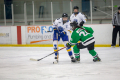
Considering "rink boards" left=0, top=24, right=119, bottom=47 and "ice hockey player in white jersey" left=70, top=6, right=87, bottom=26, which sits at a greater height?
"ice hockey player in white jersey" left=70, top=6, right=87, bottom=26

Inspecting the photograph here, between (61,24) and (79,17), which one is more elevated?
(79,17)

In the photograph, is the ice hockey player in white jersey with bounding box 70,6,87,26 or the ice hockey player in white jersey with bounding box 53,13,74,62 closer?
the ice hockey player in white jersey with bounding box 53,13,74,62

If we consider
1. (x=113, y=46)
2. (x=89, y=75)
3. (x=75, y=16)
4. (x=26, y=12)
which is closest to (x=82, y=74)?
(x=89, y=75)

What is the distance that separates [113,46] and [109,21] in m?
1.41

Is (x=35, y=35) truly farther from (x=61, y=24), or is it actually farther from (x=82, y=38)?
(x=82, y=38)

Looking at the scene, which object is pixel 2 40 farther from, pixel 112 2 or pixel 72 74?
pixel 72 74

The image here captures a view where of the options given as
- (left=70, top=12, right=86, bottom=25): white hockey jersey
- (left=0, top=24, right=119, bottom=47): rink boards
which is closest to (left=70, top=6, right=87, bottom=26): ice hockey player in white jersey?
(left=70, top=12, right=86, bottom=25): white hockey jersey

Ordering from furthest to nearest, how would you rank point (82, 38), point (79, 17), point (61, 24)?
point (79, 17) < point (61, 24) < point (82, 38)

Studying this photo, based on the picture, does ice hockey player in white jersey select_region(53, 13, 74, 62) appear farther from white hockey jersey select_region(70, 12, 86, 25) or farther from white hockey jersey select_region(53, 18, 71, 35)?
white hockey jersey select_region(70, 12, 86, 25)

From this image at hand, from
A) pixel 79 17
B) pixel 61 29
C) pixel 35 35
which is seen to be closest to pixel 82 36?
pixel 61 29

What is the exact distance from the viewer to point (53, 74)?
4.28 meters

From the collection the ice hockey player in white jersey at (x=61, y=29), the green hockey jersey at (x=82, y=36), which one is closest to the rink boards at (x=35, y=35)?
the ice hockey player in white jersey at (x=61, y=29)

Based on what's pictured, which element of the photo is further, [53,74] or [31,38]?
[31,38]

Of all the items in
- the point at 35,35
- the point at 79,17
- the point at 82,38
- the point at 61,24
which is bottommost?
the point at 35,35
